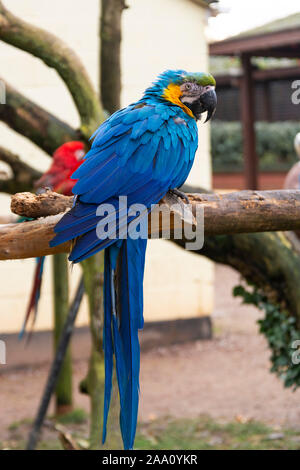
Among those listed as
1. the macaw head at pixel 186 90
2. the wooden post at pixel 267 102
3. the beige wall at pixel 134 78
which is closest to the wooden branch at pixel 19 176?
the macaw head at pixel 186 90

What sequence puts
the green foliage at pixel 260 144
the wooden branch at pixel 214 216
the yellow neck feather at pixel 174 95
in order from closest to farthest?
1. the wooden branch at pixel 214 216
2. the yellow neck feather at pixel 174 95
3. the green foliage at pixel 260 144

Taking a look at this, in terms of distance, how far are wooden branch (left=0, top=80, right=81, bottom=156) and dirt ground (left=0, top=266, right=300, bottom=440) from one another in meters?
1.75

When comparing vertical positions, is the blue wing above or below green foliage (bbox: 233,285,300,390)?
above

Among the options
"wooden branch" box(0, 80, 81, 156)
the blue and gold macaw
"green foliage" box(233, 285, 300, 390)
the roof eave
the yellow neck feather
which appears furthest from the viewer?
the roof eave

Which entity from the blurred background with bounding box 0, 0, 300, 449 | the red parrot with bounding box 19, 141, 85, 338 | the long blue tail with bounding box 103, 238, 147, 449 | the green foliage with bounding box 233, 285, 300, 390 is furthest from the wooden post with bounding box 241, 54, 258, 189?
the long blue tail with bounding box 103, 238, 147, 449

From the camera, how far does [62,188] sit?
111 inches

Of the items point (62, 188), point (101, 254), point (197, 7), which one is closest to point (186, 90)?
point (101, 254)

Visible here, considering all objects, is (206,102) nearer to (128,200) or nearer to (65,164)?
(128,200)

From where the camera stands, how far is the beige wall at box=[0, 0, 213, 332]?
4664mm

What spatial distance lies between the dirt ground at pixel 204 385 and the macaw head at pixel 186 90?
7.48ft

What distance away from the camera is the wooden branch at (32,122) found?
2693 mm

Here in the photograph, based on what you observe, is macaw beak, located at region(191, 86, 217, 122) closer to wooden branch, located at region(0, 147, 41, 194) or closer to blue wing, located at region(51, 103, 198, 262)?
blue wing, located at region(51, 103, 198, 262)

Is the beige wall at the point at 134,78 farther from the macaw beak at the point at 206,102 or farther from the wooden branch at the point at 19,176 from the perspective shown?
the macaw beak at the point at 206,102

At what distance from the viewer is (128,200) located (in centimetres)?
161
